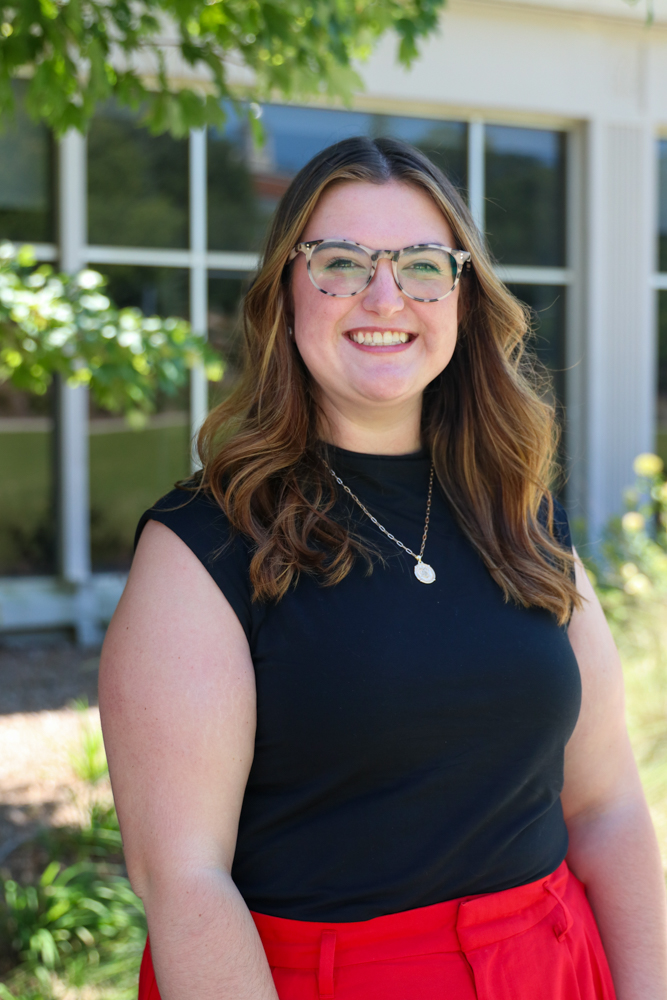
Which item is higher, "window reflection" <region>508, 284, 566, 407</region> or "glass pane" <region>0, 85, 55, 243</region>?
"glass pane" <region>0, 85, 55, 243</region>

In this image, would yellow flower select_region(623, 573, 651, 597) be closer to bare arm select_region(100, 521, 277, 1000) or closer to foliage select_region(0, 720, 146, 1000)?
foliage select_region(0, 720, 146, 1000)

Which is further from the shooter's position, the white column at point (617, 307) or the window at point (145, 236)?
the white column at point (617, 307)

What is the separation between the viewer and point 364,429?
181cm

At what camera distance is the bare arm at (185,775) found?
1.35m

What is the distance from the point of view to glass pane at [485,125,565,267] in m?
8.38

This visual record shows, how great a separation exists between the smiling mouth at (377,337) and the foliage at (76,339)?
1.81 meters

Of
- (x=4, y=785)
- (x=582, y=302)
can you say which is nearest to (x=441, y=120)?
(x=582, y=302)

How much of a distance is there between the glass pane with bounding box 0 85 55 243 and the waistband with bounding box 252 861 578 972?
6.89 m

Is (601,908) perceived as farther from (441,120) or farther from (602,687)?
(441,120)

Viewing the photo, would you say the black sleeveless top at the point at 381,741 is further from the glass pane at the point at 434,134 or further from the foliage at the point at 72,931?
the glass pane at the point at 434,134

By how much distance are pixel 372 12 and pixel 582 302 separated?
19.2 ft

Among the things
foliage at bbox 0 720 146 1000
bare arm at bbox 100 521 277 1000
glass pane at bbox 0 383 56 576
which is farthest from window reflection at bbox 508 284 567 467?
bare arm at bbox 100 521 277 1000

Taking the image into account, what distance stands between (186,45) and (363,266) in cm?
140

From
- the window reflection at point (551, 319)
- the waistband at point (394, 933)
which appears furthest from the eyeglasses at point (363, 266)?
the window reflection at point (551, 319)
